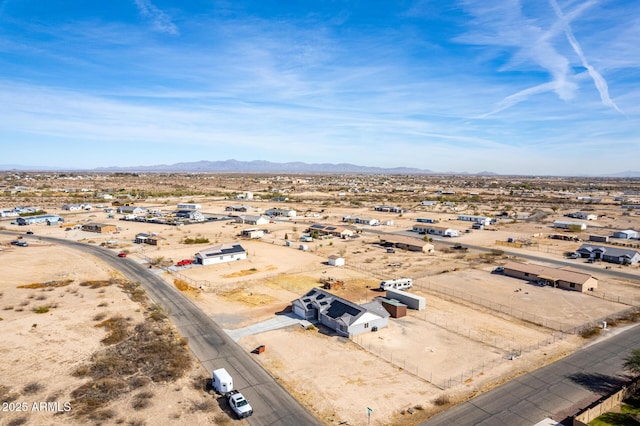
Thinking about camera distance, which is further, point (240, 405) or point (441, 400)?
point (441, 400)

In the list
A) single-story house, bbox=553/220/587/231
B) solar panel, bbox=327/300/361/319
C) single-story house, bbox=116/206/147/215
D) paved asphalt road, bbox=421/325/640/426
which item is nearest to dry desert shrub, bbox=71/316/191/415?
solar panel, bbox=327/300/361/319

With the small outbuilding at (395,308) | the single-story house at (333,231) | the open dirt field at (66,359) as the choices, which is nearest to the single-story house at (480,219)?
the single-story house at (333,231)

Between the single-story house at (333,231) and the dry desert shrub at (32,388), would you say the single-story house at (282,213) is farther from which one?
the dry desert shrub at (32,388)

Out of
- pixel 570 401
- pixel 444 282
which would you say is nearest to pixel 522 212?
pixel 444 282

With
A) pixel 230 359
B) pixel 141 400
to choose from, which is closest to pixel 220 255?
pixel 230 359

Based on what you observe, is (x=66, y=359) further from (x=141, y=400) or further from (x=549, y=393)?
(x=549, y=393)

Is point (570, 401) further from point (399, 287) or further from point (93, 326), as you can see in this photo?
point (93, 326)
